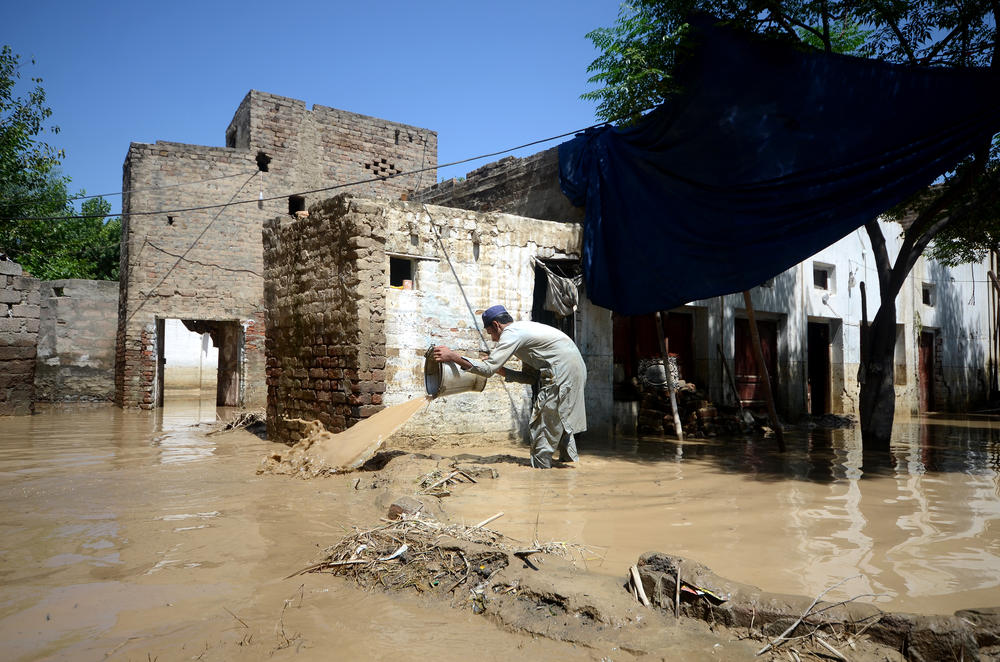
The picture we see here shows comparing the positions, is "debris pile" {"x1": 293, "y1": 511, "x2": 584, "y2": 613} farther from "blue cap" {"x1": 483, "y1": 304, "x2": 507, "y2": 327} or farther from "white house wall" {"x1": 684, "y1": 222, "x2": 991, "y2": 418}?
"white house wall" {"x1": 684, "y1": 222, "x2": 991, "y2": 418}

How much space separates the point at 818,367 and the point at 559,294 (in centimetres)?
864

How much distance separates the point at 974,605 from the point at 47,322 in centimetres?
1691

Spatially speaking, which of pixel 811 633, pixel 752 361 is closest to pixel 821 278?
pixel 752 361

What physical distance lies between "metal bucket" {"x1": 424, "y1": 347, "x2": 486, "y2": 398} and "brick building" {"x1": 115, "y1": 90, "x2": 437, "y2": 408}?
10.2m

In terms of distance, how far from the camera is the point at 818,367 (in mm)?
13586

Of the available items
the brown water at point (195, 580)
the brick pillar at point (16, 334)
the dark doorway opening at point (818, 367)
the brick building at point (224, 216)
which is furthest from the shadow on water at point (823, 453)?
the brick building at point (224, 216)

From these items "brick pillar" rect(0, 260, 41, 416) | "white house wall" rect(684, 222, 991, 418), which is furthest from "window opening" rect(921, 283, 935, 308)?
"brick pillar" rect(0, 260, 41, 416)

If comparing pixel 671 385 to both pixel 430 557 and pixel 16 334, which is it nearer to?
pixel 430 557

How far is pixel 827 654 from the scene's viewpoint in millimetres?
2023

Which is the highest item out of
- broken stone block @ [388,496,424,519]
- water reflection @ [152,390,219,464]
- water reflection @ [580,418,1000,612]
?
broken stone block @ [388,496,424,519]

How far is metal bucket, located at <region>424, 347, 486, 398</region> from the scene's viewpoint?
5309mm

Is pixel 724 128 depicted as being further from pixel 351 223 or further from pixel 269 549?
pixel 269 549

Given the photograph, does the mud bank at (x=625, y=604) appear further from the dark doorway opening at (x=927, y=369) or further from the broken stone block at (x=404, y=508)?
the dark doorway opening at (x=927, y=369)

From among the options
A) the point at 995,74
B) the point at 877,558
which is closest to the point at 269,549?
the point at 877,558
